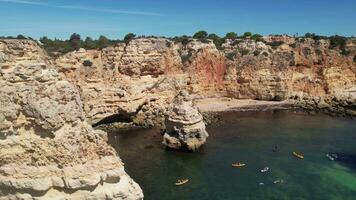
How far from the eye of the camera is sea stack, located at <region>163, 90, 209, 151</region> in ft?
142

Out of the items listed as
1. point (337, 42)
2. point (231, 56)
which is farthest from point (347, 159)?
point (337, 42)

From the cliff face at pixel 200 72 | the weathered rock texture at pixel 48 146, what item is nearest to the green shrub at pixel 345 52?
the cliff face at pixel 200 72

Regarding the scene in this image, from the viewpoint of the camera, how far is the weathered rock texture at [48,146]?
50.6 ft

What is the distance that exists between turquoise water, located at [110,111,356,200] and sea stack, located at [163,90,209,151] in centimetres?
106

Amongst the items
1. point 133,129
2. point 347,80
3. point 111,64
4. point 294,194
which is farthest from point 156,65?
point 347,80

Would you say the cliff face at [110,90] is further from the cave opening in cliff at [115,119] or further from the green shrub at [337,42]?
the green shrub at [337,42]

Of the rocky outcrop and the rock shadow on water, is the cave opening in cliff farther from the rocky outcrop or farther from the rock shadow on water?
the rock shadow on water

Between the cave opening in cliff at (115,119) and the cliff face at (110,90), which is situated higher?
the cliff face at (110,90)

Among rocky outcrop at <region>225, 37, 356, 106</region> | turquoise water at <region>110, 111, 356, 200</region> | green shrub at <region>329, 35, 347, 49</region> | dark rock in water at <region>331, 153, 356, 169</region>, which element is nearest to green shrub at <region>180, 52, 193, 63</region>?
rocky outcrop at <region>225, 37, 356, 106</region>

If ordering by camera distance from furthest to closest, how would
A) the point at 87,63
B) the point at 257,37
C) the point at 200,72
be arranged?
the point at 257,37 → the point at 200,72 → the point at 87,63

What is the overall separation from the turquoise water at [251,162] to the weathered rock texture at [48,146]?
15.4m

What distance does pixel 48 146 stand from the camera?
15.9 m

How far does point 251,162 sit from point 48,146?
27.4m

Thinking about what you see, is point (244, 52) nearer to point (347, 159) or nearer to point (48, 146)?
point (347, 159)
